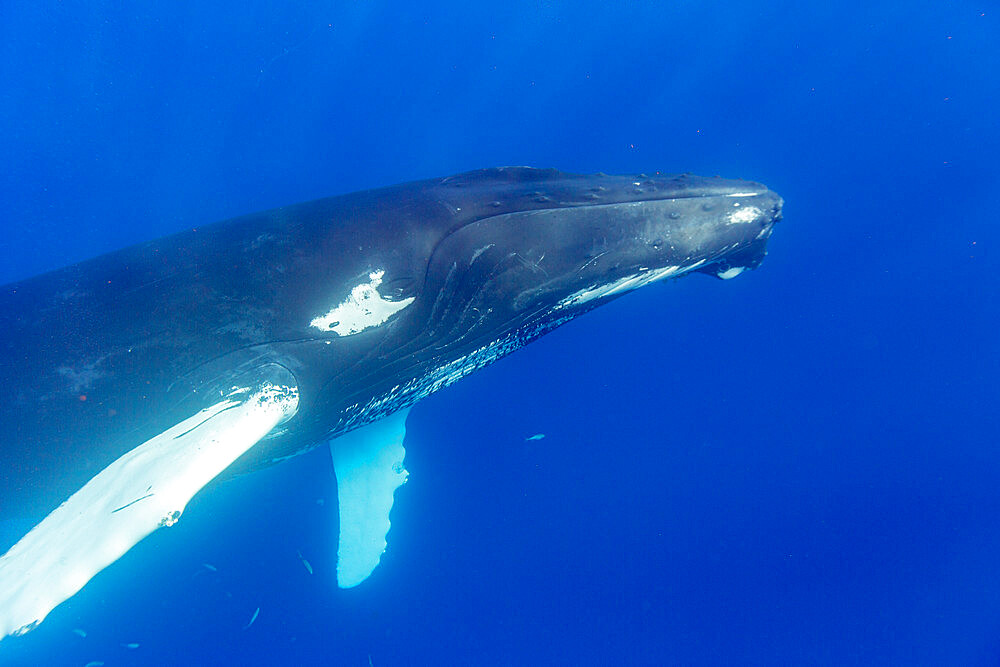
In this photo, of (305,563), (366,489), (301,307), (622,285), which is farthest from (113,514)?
(305,563)

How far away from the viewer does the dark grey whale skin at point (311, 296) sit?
15.0 feet

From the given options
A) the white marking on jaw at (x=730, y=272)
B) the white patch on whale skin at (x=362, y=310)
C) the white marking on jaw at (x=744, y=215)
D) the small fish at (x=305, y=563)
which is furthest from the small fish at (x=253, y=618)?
the white marking on jaw at (x=744, y=215)

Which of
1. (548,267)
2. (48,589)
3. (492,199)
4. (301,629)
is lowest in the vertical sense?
(48,589)

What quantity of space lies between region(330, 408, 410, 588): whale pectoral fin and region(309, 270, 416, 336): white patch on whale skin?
3.66 m

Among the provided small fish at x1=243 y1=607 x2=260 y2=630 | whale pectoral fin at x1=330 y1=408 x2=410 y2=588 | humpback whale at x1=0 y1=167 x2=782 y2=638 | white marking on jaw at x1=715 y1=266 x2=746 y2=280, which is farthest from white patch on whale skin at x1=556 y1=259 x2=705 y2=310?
small fish at x1=243 y1=607 x2=260 y2=630

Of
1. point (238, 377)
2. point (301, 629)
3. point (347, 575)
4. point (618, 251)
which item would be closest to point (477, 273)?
point (618, 251)

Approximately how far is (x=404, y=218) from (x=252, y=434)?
2334 mm

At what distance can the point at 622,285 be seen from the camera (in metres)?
5.65

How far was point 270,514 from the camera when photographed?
9.94 m

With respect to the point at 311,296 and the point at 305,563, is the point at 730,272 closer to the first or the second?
the point at 311,296

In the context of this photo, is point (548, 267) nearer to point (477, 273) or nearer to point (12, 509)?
point (477, 273)

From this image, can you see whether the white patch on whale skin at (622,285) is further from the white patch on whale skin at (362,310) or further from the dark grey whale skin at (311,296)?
the white patch on whale skin at (362,310)

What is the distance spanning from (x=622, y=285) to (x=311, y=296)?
310cm

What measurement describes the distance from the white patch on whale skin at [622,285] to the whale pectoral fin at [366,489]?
156 inches
